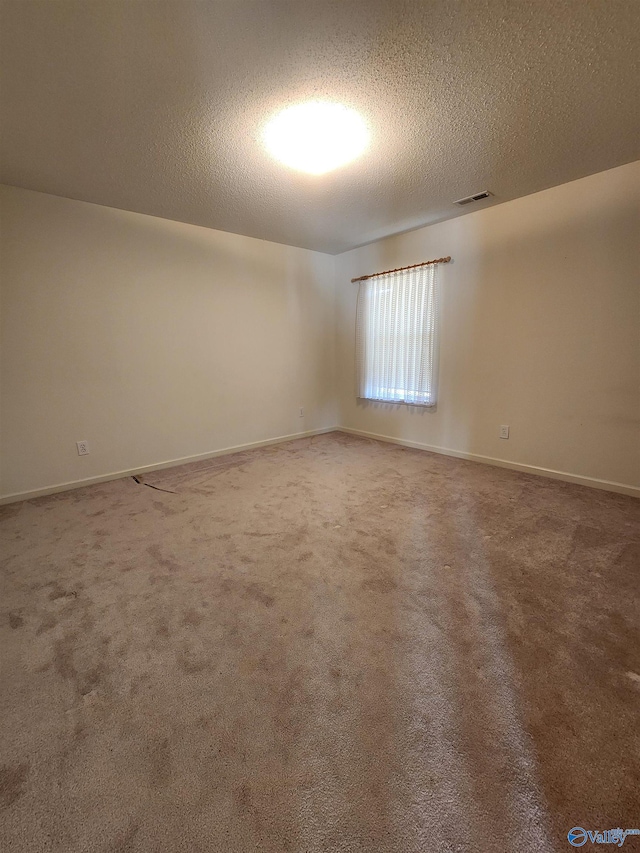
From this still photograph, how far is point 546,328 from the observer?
3020 millimetres

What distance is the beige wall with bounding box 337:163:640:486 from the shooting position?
2646mm

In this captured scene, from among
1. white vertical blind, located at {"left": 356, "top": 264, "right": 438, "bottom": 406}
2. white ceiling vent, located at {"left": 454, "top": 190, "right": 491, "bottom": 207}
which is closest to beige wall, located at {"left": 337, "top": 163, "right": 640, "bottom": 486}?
white vertical blind, located at {"left": 356, "top": 264, "right": 438, "bottom": 406}

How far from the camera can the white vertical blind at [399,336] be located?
3777 millimetres

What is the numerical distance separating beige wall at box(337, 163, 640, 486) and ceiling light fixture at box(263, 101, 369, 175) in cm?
169

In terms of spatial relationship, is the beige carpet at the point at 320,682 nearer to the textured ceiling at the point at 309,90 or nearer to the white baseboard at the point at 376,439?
the white baseboard at the point at 376,439

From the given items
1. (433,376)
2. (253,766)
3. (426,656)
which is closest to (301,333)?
(433,376)

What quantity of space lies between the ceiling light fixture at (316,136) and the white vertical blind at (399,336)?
1755 mm

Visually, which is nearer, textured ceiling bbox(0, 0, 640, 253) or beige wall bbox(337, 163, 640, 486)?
textured ceiling bbox(0, 0, 640, 253)

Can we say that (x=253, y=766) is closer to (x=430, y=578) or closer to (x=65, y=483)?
(x=430, y=578)

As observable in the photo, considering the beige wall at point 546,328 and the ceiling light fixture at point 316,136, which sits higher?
the ceiling light fixture at point 316,136

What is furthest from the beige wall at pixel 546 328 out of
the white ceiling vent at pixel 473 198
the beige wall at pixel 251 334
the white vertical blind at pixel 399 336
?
the white ceiling vent at pixel 473 198

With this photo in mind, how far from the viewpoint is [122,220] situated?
3.09 m

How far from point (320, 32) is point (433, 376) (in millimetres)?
2867

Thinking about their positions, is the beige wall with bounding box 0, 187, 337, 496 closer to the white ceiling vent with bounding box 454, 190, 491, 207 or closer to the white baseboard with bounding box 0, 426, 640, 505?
the white baseboard with bounding box 0, 426, 640, 505
